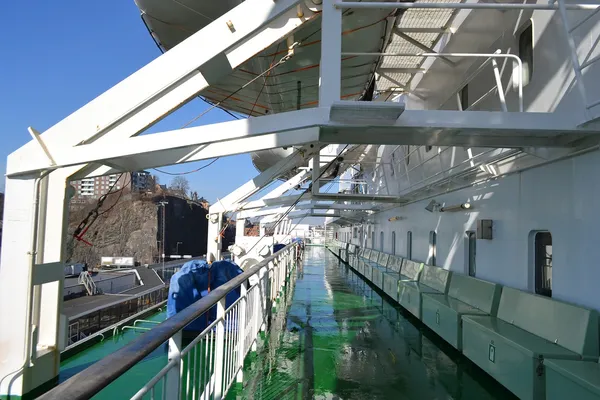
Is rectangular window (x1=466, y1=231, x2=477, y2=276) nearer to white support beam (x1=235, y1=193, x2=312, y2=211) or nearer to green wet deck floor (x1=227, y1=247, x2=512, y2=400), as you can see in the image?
green wet deck floor (x1=227, y1=247, x2=512, y2=400)

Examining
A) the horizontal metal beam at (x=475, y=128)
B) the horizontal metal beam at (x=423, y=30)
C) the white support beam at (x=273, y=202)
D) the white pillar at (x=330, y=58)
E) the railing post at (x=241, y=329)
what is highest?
the horizontal metal beam at (x=423, y=30)

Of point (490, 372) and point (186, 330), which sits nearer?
point (490, 372)

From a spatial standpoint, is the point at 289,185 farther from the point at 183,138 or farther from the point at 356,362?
the point at 183,138

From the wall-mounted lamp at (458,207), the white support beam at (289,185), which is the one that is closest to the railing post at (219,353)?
the wall-mounted lamp at (458,207)

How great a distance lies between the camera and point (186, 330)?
5266 mm

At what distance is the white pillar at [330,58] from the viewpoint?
132 inches

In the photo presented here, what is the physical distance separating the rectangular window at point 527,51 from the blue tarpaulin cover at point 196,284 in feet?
13.2

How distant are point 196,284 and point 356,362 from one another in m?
2.08

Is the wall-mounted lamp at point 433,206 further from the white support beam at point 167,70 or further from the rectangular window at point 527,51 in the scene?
the white support beam at point 167,70

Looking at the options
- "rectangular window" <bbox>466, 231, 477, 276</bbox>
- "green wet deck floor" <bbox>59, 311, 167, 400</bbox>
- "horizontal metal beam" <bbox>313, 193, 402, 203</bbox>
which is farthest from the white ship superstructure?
"horizontal metal beam" <bbox>313, 193, 402, 203</bbox>

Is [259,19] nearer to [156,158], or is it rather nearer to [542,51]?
[156,158]

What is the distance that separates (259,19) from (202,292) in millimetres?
3220

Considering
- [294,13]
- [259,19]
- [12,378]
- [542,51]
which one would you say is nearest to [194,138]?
[259,19]

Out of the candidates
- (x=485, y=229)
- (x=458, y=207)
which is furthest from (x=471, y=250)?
(x=485, y=229)
